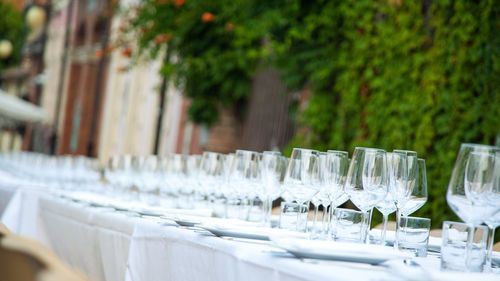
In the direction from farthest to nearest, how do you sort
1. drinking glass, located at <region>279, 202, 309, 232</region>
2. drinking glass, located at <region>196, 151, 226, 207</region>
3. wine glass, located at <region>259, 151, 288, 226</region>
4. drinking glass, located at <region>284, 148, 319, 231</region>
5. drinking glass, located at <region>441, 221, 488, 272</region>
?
drinking glass, located at <region>196, 151, 226, 207</region> < wine glass, located at <region>259, 151, 288, 226</region> < drinking glass, located at <region>279, 202, 309, 232</region> < drinking glass, located at <region>284, 148, 319, 231</region> < drinking glass, located at <region>441, 221, 488, 272</region>

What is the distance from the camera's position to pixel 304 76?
10289 mm

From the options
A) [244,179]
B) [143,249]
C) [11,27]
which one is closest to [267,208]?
[244,179]

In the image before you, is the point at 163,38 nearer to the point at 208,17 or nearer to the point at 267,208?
the point at 208,17

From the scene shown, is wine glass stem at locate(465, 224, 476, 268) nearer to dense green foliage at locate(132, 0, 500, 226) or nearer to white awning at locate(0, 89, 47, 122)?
dense green foliage at locate(132, 0, 500, 226)

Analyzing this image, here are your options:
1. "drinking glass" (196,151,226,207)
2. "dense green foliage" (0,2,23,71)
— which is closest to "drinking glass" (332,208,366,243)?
"drinking glass" (196,151,226,207)

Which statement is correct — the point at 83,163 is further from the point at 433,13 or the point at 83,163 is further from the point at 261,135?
the point at 261,135

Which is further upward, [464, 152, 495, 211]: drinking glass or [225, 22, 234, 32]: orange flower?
[225, 22, 234, 32]: orange flower

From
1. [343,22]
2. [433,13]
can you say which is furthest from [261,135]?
[433,13]

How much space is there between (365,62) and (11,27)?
19340mm

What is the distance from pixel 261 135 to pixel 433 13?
4.10 meters

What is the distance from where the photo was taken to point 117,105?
22.6 meters

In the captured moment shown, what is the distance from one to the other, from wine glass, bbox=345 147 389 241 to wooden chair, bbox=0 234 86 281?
1.39 metres

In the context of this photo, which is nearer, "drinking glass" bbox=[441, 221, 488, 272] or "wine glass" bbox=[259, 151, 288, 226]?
"drinking glass" bbox=[441, 221, 488, 272]

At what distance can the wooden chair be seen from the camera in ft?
6.29
